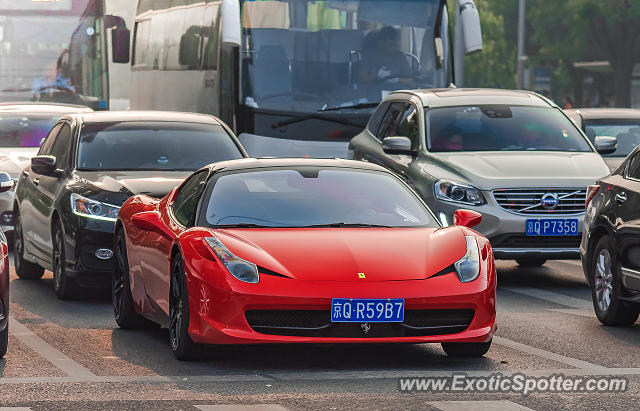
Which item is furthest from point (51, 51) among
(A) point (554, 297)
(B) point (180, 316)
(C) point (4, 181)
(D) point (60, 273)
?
(B) point (180, 316)

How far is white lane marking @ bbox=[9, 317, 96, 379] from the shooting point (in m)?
9.07

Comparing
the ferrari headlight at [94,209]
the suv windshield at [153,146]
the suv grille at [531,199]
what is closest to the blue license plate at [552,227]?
the suv grille at [531,199]

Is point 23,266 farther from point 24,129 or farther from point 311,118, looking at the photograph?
point 311,118

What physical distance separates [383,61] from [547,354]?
449 inches

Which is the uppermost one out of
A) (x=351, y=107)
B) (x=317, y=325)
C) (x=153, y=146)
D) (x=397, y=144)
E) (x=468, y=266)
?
(x=468, y=266)

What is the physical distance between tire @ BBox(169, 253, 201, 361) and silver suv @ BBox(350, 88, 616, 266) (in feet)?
16.5

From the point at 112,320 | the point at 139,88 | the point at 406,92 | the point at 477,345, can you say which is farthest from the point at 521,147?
the point at 139,88

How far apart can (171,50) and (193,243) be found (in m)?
16.6

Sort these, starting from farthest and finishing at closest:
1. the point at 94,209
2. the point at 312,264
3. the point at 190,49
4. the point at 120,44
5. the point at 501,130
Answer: the point at 120,44 < the point at 190,49 < the point at 501,130 < the point at 94,209 < the point at 312,264

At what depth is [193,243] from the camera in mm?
9312

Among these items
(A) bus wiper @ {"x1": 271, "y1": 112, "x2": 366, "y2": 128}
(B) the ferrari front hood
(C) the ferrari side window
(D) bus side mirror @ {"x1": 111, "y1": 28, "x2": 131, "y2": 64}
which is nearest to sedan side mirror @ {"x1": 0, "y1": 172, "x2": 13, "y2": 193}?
(C) the ferrari side window

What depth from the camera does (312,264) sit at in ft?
29.6

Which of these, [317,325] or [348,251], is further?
[348,251]

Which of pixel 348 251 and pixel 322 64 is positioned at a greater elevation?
pixel 348 251
